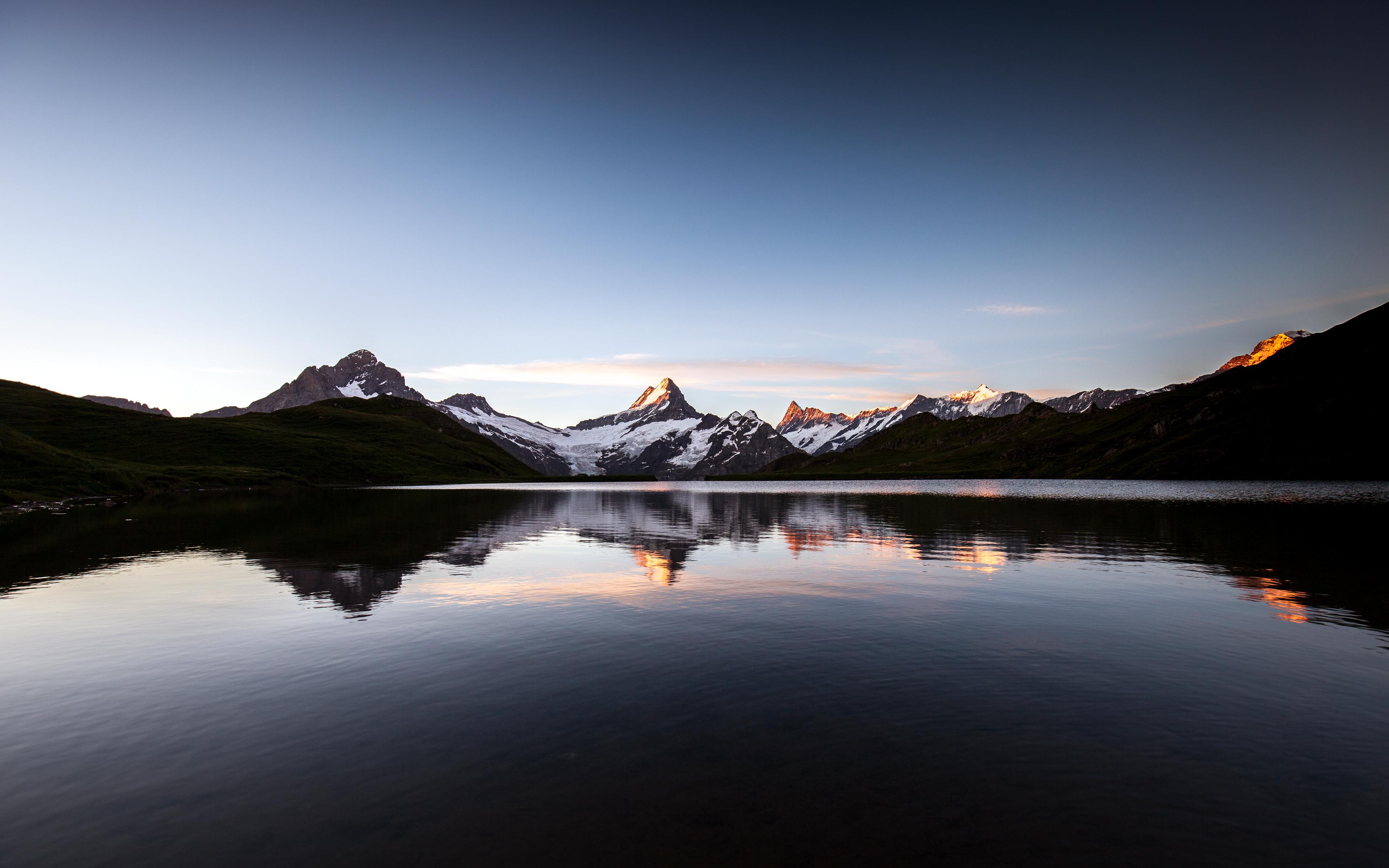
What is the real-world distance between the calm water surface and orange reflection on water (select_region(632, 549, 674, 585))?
48.9 inches

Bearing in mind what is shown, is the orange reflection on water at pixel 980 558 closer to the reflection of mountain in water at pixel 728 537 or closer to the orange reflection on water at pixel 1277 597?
the reflection of mountain in water at pixel 728 537

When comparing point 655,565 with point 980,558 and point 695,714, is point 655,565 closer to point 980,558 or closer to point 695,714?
point 980,558

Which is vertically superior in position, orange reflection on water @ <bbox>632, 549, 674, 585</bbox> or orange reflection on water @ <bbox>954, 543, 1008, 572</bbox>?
orange reflection on water @ <bbox>632, 549, 674, 585</bbox>

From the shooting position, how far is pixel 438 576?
3912 centimetres

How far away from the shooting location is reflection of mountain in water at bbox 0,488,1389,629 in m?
37.1

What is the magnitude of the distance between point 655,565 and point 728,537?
65.2 feet

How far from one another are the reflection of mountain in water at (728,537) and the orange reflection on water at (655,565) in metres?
0.19

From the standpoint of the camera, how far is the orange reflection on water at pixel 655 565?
39.2 metres

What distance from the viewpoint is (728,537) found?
210ft

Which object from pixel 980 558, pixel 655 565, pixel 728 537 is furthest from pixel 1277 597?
pixel 728 537

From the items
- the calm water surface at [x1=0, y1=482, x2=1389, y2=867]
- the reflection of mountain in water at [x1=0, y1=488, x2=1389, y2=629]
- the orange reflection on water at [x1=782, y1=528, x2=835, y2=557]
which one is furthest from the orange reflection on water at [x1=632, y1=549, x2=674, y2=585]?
the orange reflection on water at [x1=782, y1=528, x2=835, y2=557]

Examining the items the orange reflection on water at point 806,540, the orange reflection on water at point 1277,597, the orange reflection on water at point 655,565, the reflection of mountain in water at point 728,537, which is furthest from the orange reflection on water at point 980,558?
the orange reflection on water at point 655,565

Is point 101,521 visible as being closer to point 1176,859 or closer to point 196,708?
point 196,708

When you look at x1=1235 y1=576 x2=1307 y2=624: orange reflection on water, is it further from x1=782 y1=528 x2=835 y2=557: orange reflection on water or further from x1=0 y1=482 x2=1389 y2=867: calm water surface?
x1=782 y1=528 x2=835 y2=557: orange reflection on water
